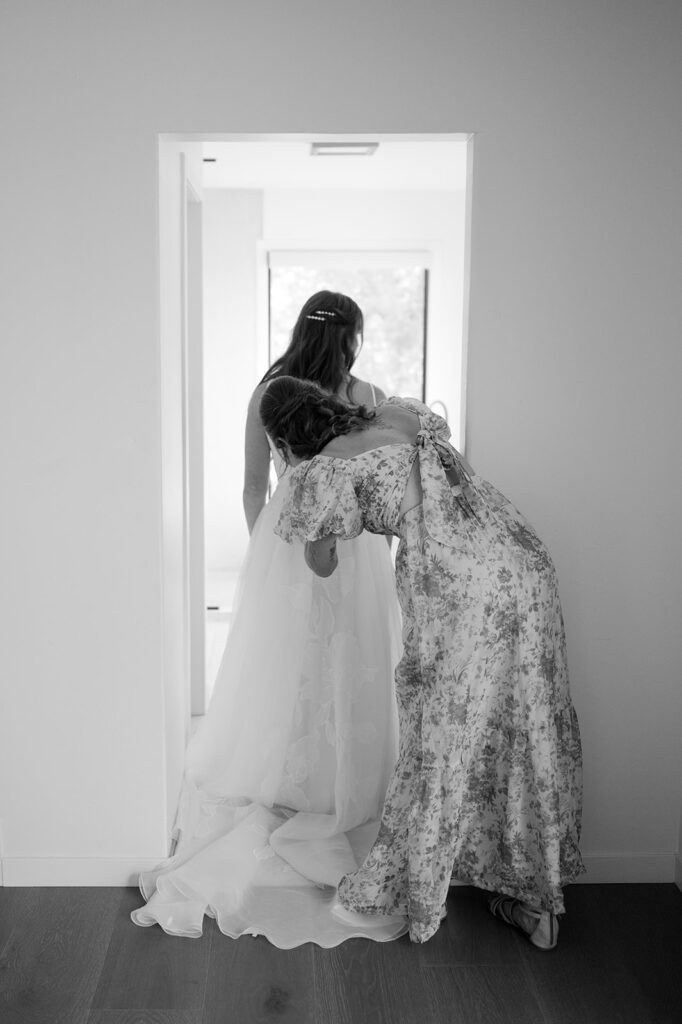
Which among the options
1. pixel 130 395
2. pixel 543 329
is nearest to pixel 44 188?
pixel 130 395

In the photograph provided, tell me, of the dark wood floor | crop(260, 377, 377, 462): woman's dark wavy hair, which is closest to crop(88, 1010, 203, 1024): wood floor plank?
the dark wood floor

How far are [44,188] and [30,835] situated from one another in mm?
1690

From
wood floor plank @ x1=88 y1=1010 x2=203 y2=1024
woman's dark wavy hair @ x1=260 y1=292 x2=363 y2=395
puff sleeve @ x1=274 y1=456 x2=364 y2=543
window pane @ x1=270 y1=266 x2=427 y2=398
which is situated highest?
window pane @ x1=270 y1=266 x2=427 y2=398

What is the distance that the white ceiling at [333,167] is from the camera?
484cm

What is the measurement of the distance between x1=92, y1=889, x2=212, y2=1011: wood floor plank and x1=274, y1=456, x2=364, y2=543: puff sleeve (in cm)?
102

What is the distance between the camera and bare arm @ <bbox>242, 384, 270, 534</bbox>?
2.94 meters

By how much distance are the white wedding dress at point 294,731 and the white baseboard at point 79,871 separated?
0.07 meters

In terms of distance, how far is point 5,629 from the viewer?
2500 mm

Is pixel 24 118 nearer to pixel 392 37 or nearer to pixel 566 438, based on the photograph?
A: pixel 392 37

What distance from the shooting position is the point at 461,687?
7.27 ft

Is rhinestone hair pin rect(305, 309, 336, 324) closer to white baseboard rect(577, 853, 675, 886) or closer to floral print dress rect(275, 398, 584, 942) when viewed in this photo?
floral print dress rect(275, 398, 584, 942)

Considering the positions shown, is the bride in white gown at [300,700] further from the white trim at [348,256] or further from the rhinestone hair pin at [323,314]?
the white trim at [348,256]

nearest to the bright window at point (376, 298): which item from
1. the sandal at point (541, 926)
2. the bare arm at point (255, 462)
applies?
the bare arm at point (255, 462)

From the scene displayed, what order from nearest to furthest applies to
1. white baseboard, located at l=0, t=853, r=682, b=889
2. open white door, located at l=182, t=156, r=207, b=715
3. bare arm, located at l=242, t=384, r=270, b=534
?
white baseboard, located at l=0, t=853, r=682, b=889 → bare arm, located at l=242, t=384, r=270, b=534 → open white door, located at l=182, t=156, r=207, b=715
